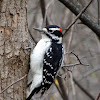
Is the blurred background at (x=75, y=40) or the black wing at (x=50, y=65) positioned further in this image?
the blurred background at (x=75, y=40)

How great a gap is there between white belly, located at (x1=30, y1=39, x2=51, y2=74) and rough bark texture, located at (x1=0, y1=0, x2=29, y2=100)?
0.63ft

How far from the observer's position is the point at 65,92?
14.1 ft

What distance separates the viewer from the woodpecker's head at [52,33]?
3.88 m

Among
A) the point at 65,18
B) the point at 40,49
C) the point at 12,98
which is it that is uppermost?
the point at 65,18

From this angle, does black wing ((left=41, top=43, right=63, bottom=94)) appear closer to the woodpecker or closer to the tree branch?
the woodpecker

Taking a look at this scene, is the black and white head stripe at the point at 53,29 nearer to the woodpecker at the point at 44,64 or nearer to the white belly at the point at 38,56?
the woodpecker at the point at 44,64

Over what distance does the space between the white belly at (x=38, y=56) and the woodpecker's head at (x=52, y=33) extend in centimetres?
16

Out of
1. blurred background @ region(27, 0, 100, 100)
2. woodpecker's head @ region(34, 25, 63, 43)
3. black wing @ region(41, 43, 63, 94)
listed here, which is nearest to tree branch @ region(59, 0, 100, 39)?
blurred background @ region(27, 0, 100, 100)

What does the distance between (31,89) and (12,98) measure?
0.52m

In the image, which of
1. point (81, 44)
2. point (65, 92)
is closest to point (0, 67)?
point (65, 92)

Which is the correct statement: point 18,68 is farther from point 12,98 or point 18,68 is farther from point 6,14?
Answer: point 6,14

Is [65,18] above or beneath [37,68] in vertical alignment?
above

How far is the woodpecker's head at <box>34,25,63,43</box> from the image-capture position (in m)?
3.88

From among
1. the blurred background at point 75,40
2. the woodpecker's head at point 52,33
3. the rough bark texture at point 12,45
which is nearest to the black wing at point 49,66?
the woodpecker's head at point 52,33
